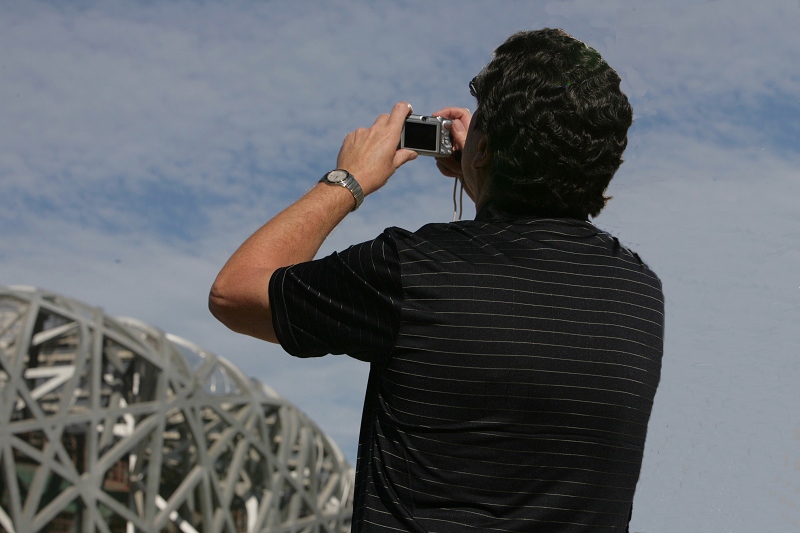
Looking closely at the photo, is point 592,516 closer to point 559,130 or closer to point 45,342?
point 559,130

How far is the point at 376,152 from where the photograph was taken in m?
A: 2.17

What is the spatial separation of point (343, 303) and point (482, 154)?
18.0 inches

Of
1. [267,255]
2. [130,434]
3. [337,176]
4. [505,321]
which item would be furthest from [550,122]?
[130,434]

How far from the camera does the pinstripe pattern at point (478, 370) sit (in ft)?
5.65

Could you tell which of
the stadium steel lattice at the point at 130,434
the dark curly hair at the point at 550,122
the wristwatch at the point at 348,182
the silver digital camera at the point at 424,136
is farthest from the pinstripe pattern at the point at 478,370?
the stadium steel lattice at the point at 130,434

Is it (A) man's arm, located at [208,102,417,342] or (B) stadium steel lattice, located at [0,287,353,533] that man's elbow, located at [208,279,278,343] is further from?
(B) stadium steel lattice, located at [0,287,353,533]

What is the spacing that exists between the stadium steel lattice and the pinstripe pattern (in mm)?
19499

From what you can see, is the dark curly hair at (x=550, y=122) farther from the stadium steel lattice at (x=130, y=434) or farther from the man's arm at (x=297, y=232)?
the stadium steel lattice at (x=130, y=434)

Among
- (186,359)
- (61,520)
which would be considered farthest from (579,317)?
(186,359)

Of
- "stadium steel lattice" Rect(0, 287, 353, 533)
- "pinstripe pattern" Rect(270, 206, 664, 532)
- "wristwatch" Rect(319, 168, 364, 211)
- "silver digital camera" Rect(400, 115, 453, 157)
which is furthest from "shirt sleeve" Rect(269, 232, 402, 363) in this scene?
"stadium steel lattice" Rect(0, 287, 353, 533)

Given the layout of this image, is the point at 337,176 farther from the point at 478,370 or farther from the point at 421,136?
the point at 478,370

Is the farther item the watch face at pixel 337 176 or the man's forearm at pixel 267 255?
the watch face at pixel 337 176

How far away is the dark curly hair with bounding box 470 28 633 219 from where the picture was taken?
1.86m

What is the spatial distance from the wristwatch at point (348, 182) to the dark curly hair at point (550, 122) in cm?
31
